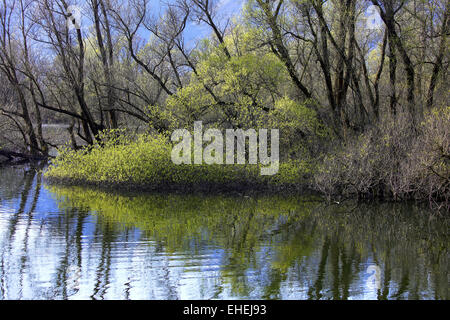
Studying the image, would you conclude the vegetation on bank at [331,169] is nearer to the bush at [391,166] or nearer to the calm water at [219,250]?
the bush at [391,166]

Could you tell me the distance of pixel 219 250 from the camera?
8.96 metres

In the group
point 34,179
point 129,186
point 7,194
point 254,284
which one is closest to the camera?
point 254,284

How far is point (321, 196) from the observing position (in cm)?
1569

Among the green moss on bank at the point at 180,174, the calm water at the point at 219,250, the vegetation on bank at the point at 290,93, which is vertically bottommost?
the calm water at the point at 219,250

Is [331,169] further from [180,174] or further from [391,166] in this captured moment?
[180,174]

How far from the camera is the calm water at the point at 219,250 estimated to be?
6.81 meters

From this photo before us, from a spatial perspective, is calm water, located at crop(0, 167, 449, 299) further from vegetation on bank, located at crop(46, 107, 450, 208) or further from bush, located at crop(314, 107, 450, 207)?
vegetation on bank, located at crop(46, 107, 450, 208)

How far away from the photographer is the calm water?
268 inches

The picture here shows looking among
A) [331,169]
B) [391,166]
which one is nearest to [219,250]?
[331,169]

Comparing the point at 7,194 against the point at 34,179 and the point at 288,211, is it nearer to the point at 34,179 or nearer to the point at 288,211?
the point at 34,179

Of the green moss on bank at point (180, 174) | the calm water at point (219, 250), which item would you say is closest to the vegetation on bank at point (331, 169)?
the green moss on bank at point (180, 174)

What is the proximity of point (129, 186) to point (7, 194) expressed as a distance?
3.81 meters

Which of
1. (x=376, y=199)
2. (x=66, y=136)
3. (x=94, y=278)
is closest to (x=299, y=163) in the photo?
(x=376, y=199)
